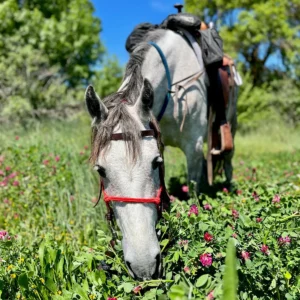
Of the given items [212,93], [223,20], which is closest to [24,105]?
[212,93]

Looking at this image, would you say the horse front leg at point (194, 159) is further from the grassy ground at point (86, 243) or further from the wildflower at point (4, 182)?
the wildflower at point (4, 182)

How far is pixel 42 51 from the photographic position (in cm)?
1464

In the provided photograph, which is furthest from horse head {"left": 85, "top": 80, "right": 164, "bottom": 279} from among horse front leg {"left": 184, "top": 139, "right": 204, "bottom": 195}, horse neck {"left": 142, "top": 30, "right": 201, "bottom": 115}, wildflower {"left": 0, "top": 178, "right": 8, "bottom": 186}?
wildflower {"left": 0, "top": 178, "right": 8, "bottom": 186}

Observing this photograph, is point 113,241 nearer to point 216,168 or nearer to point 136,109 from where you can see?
point 136,109

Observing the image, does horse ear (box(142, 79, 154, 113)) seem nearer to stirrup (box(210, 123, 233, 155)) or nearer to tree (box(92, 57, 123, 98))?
stirrup (box(210, 123, 233, 155))

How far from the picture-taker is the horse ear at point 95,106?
2.03m

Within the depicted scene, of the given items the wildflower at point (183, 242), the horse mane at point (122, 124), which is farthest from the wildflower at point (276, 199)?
the horse mane at point (122, 124)

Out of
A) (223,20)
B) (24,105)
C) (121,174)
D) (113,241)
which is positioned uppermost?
(223,20)

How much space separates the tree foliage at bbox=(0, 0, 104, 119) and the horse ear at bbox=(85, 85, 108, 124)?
9123mm

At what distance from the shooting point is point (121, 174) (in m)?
1.91

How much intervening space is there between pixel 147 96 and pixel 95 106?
0.31 metres

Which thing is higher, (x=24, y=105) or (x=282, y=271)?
(x=24, y=105)

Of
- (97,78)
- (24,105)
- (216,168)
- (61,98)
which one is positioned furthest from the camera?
(97,78)

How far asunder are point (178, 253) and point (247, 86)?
1846cm
